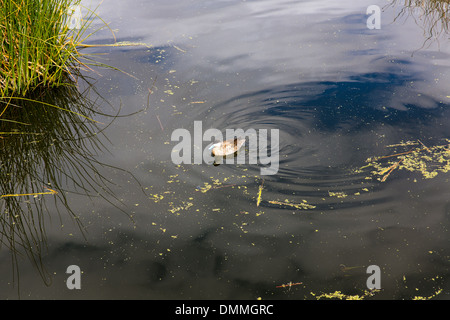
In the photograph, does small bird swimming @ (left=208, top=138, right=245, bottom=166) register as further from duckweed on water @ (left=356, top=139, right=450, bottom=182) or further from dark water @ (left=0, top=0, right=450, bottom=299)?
duckweed on water @ (left=356, top=139, right=450, bottom=182)

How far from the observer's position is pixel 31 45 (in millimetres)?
3334

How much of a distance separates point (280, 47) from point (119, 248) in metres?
2.72

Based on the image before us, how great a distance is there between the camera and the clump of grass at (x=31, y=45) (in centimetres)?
320

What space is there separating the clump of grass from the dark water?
0.31m

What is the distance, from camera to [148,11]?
5.23 m
